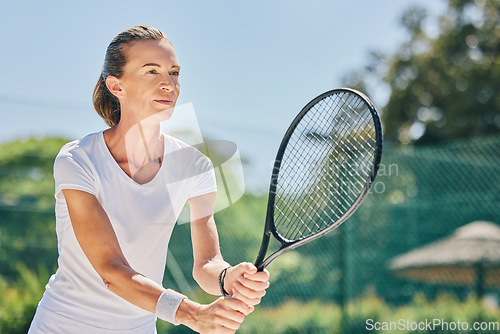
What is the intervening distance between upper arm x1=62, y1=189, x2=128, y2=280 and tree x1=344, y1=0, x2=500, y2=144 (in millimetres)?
13840

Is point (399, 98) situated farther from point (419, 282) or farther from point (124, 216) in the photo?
point (124, 216)

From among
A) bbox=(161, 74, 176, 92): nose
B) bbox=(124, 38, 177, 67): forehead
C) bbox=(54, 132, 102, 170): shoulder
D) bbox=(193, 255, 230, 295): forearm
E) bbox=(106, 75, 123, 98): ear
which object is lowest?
bbox=(193, 255, 230, 295): forearm

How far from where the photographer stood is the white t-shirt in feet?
5.35

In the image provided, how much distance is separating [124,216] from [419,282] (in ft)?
15.7

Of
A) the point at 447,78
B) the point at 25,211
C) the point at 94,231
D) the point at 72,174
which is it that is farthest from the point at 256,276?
the point at 447,78

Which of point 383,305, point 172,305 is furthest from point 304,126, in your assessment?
point 383,305

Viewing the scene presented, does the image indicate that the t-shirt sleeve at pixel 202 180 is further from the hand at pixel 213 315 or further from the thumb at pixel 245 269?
the hand at pixel 213 315

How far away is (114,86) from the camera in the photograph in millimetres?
1764

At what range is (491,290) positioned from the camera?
18.1 ft

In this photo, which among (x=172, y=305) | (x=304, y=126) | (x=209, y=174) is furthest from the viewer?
(x=304, y=126)

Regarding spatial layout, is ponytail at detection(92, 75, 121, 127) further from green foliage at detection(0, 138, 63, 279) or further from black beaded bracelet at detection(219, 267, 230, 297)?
green foliage at detection(0, 138, 63, 279)

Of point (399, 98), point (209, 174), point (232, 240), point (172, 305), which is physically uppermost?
point (209, 174)

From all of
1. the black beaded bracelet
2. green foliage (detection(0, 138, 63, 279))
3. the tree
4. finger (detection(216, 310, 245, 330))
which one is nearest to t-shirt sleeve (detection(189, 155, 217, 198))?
the black beaded bracelet

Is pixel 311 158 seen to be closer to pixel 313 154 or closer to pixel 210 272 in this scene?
pixel 313 154
